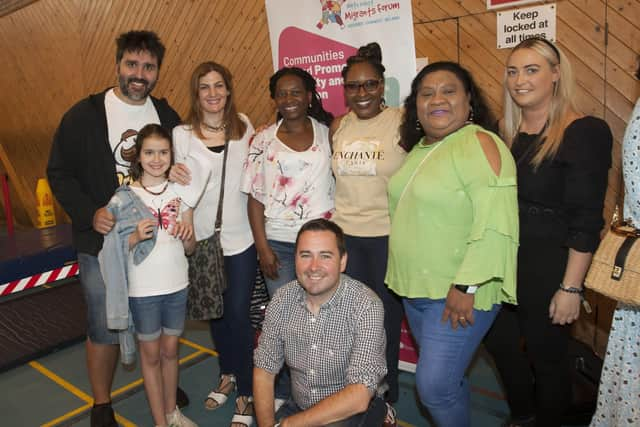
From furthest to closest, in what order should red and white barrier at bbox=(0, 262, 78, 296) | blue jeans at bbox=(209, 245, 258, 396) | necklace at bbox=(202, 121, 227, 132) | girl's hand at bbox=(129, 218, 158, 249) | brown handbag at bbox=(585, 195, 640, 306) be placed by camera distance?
red and white barrier at bbox=(0, 262, 78, 296) → blue jeans at bbox=(209, 245, 258, 396) → necklace at bbox=(202, 121, 227, 132) → girl's hand at bbox=(129, 218, 158, 249) → brown handbag at bbox=(585, 195, 640, 306)

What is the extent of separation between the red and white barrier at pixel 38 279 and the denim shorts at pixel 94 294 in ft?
5.51

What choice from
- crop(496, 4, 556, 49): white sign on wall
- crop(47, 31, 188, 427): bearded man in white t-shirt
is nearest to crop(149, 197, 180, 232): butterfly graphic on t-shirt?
crop(47, 31, 188, 427): bearded man in white t-shirt

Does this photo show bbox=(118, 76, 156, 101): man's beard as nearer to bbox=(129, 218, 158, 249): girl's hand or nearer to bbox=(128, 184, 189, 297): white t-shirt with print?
bbox=(128, 184, 189, 297): white t-shirt with print

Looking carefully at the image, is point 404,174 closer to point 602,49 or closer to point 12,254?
point 602,49

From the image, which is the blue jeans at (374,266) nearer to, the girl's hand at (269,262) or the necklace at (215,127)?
the girl's hand at (269,262)

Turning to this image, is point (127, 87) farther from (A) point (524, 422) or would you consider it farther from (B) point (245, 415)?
(A) point (524, 422)

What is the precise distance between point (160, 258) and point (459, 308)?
159cm

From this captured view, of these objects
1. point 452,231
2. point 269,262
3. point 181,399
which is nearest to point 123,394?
point 181,399

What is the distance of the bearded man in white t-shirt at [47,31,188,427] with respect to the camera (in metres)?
2.91

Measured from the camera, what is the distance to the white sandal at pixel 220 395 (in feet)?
11.9

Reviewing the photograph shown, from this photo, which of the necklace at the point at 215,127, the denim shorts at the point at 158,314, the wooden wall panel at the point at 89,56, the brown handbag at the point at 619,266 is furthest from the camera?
the wooden wall panel at the point at 89,56

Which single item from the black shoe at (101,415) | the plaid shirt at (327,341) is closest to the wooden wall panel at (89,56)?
the black shoe at (101,415)

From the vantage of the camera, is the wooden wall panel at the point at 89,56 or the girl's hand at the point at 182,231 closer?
the girl's hand at the point at 182,231

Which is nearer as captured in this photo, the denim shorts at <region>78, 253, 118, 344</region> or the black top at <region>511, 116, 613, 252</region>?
the black top at <region>511, 116, 613, 252</region>
